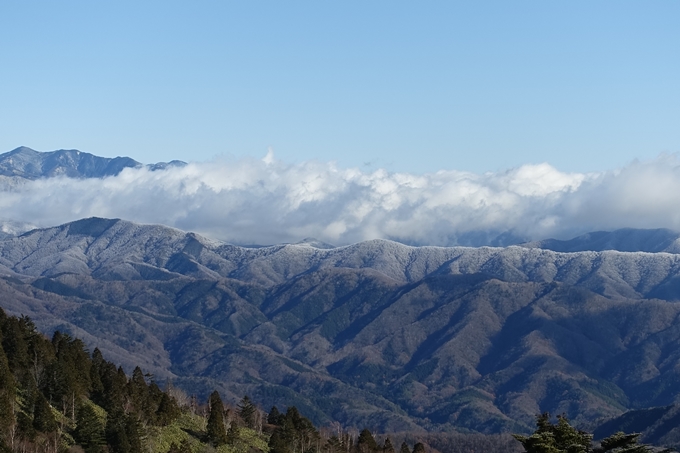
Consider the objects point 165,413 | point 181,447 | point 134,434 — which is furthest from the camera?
point 165,413

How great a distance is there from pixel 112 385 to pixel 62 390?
1129 centimetres

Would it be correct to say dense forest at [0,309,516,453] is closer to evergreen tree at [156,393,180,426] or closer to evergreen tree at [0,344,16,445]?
evergreen tree at [0,344,16,445]

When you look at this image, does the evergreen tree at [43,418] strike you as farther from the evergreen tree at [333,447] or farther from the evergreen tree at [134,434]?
the evergreen tree at [333,447]

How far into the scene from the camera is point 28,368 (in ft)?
435

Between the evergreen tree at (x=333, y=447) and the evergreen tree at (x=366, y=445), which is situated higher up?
the evergreen tree at (x=366, y=445)

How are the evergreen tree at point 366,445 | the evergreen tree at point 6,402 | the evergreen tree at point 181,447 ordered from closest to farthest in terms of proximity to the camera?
1. the evergreen tree at point 6,402
2. the evergreen tree at point 181,447
3. the evergreen tree at point 366,445

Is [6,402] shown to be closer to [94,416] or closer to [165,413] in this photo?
[94,416]

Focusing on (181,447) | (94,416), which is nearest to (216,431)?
(181,447)

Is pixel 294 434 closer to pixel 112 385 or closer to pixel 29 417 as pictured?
pixel 112 385

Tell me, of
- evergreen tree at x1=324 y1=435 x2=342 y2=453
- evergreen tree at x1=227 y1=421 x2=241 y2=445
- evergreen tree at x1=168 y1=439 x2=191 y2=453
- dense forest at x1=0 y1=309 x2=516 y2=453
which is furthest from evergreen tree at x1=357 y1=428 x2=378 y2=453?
evergreen tree at x1=168 y1=439 x2=191 y2=453

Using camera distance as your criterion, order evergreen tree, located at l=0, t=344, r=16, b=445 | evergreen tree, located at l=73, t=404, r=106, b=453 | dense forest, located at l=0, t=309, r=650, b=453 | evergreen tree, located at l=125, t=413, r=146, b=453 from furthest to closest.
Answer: evergreen tree, located at l=125, t=413, r=146, b=453
evergreen tree, located at l=73, t=404, r=106, b=453
dense forest, located at l=0, t=309, r=650, b=453
evergreen tree, located at l=0, t=344, r=16, b=445

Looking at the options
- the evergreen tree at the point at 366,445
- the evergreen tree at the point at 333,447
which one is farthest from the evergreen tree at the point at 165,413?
the evergreen tree at the point at 366,445

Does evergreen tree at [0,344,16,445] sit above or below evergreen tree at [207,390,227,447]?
above

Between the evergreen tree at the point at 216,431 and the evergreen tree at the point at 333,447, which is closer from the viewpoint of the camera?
the evergreen tree at the point at 216,431
